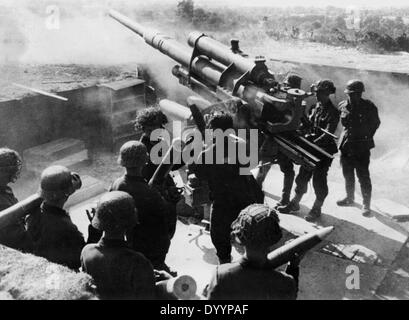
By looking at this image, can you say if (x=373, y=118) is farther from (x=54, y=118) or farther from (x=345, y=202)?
(x=54, y=118)

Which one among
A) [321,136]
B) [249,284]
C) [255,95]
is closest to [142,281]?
[249,284]

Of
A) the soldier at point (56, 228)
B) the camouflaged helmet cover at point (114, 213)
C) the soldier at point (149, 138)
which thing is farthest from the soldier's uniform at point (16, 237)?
the soldier at point (149, 138)

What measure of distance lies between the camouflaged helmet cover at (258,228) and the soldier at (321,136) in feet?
9.95

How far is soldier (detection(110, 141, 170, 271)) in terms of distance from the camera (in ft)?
10.8

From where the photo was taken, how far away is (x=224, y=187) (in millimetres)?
3893

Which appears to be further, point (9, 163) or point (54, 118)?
point (54, 118)

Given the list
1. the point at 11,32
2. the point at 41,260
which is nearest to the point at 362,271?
the point at 41,260

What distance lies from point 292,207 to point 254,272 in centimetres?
356

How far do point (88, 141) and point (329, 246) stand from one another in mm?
6069

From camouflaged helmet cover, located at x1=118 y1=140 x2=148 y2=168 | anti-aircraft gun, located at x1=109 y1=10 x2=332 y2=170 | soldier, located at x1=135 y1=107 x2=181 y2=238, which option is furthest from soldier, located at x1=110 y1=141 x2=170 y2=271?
anti-aircraft gun, located at x1=109 y1=10 x2=332 y2=170

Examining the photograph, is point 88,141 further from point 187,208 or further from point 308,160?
point 308,160

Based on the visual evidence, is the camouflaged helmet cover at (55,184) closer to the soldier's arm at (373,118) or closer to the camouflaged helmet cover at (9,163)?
the camouflaged helmet cover at (9,163)

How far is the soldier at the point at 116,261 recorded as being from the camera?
2.37 metres

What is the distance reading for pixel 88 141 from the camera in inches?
365
